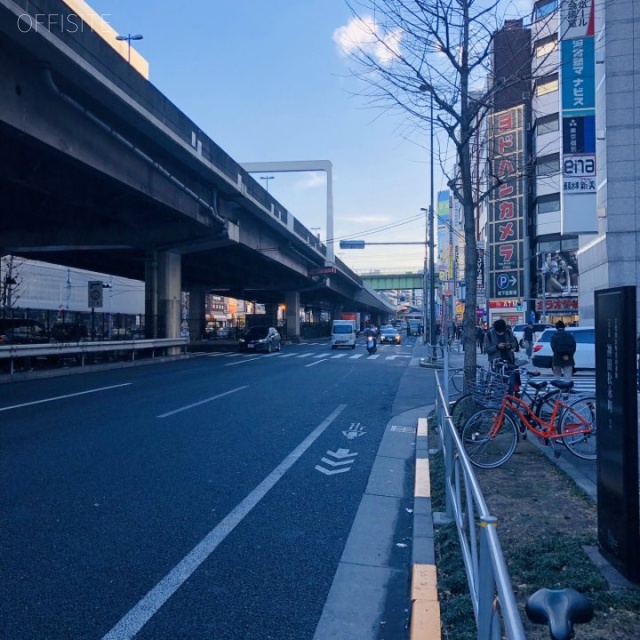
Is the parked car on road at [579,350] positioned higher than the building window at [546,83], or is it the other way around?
the building window at [546,83]

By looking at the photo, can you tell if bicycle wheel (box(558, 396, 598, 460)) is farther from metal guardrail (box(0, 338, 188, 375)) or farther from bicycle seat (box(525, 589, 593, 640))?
metal guardrail (box(0, 338, 188, 375))

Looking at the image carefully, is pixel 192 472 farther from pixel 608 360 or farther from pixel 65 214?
pixel 65 214

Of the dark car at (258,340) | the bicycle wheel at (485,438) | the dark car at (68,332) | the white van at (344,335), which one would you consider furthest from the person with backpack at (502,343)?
the white van at (344,335)

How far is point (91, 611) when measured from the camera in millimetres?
3734

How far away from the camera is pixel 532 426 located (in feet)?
24.6

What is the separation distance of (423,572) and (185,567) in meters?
1.78

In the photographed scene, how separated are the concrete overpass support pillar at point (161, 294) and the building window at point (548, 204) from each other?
36307 millimetres

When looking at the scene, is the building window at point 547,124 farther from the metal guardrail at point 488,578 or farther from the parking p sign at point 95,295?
the metal guardrail at point 488,578

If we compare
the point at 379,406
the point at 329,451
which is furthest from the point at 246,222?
the point at 329,451

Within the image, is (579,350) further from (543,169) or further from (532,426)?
(532,426)

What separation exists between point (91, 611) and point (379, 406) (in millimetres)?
9927

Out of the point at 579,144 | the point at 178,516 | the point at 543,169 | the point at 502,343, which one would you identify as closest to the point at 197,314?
the point at 543,169

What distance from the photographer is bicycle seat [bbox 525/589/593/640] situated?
1.63m

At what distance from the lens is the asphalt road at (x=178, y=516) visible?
148 inches
